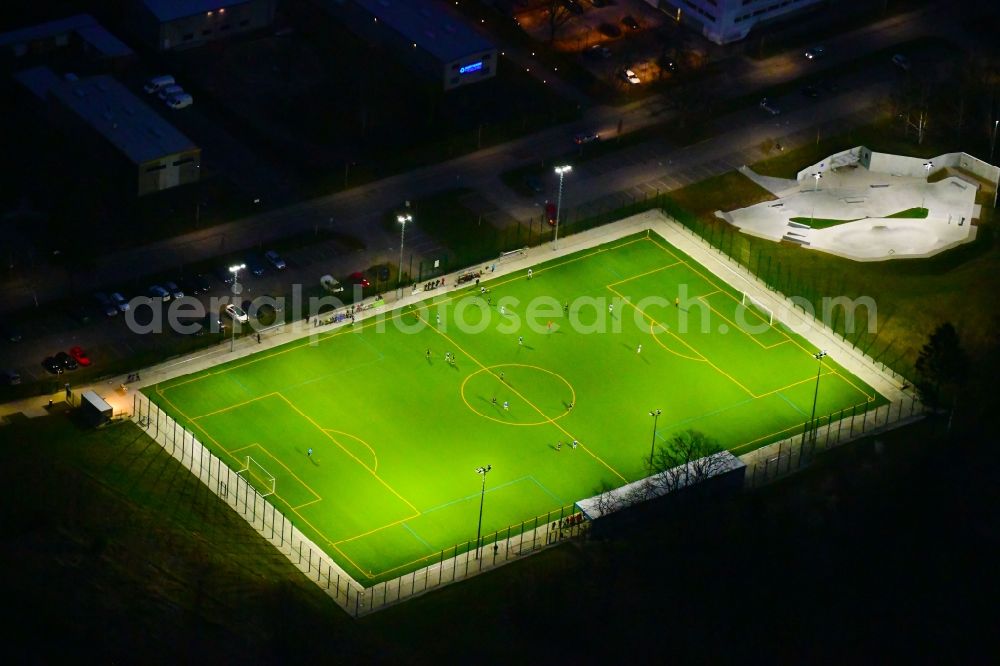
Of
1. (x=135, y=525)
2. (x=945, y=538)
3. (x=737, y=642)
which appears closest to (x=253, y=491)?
(x=135, y=525)

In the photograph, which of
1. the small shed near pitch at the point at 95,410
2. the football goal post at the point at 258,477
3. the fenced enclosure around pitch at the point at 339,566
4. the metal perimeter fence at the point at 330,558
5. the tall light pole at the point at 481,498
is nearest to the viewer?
the metal perimeter fence at the point at 330,558

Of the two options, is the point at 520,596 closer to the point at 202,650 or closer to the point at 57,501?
the point at 202,650

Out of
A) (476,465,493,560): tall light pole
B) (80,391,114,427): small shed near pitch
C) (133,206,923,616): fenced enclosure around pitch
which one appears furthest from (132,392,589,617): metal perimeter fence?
(80,391,114,427): small shed near pitch

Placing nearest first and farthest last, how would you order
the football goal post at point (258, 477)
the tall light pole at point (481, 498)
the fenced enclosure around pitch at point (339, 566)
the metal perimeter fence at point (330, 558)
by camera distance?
the metal perimeter fence at point (330, 558) → the fenced enclosure around pitch at point (339, 566) → the tall light pole at point (481, 498) → the football goal post at point (258, 477)

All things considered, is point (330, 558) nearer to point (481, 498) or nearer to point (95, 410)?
point (481, 498)

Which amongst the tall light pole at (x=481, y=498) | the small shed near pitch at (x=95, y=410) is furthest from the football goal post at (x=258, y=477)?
the tall light pole at (x=481, y=498)

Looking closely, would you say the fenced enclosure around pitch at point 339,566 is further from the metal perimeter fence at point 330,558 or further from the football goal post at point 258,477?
the football goal post at point 258,477
